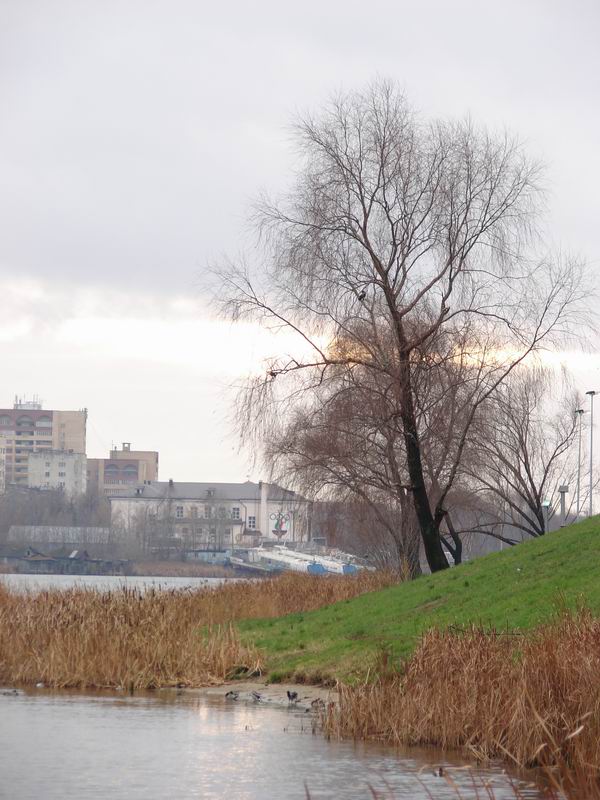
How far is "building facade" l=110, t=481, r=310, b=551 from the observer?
164 m

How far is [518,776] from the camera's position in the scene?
1392 cm

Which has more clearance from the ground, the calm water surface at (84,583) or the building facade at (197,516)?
the building facade at (197,516)

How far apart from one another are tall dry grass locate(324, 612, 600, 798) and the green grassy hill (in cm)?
325

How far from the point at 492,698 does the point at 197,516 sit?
542 feet

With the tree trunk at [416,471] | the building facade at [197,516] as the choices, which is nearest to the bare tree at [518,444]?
the tree trunk at [416,471]

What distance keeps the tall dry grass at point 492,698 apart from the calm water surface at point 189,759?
0.36m

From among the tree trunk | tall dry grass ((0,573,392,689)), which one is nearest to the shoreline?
tall dry grass ((0,573,392,689))

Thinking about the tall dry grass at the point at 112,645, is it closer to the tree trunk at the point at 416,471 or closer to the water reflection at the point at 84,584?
the water reflection at the point at 84,584

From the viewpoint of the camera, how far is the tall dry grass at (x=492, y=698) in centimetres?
1330

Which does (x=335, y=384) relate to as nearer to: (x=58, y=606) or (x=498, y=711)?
(x=58, y=606)

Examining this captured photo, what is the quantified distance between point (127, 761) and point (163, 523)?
152692 mm

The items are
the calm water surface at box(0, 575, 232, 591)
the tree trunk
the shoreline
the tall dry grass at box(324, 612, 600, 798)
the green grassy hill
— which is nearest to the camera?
the tall dry grass at box(324, 612, 600, 798)

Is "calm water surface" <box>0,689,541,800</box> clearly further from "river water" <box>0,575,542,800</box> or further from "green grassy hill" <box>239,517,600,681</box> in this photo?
"green grassy hill" <box>239,517,600,681</box>

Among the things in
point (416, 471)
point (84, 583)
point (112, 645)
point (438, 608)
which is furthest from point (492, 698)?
point (416, 471)
